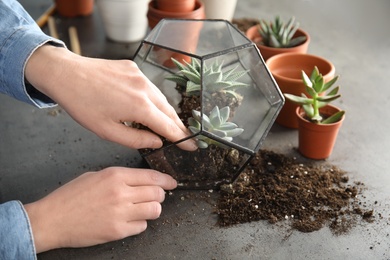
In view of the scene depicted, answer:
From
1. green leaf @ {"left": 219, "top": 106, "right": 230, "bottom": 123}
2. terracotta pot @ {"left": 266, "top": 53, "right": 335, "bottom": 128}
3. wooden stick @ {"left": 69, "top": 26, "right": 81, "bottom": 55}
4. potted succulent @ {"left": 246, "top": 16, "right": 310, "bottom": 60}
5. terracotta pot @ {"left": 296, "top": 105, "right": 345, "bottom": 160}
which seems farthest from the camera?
wooden stick @ {"left": 69, "top": 26, "right": 81, "bottom": 55}

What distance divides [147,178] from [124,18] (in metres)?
0.73

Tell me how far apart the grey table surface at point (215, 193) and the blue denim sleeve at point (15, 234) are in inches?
2.2

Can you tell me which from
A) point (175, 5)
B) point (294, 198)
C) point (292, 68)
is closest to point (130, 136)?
point (294, 198)

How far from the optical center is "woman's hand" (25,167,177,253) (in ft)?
2.70

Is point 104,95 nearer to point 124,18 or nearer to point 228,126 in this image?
point 228,126

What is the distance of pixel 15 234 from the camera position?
79 cm

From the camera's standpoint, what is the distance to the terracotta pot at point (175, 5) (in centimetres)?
142

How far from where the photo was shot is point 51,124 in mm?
1175

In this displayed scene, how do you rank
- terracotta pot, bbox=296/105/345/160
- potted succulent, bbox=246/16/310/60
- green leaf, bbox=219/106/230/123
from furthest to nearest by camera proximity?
potted succulent, bbox=246/16/310/60
terracotta pot, bbox=296/105/345/160
green leaf, bbox=219/106/230/123

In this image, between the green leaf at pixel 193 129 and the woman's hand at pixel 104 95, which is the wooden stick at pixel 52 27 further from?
the green leaf at pixel 193 129

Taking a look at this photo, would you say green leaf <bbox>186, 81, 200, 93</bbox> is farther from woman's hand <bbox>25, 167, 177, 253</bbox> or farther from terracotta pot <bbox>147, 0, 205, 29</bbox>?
terracotta pot <bbox>147, 0, 205, 29</bbox>

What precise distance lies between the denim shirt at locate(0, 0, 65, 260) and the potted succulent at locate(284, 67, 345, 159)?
1.65 feet

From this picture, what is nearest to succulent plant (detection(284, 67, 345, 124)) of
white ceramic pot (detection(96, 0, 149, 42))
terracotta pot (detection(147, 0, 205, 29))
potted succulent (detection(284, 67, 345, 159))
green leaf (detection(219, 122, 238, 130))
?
potted succulent (detection(284, 67, 345, 159))

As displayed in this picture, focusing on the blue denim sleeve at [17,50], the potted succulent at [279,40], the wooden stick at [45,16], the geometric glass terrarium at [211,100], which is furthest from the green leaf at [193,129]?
the wooden stick at [45,16]
